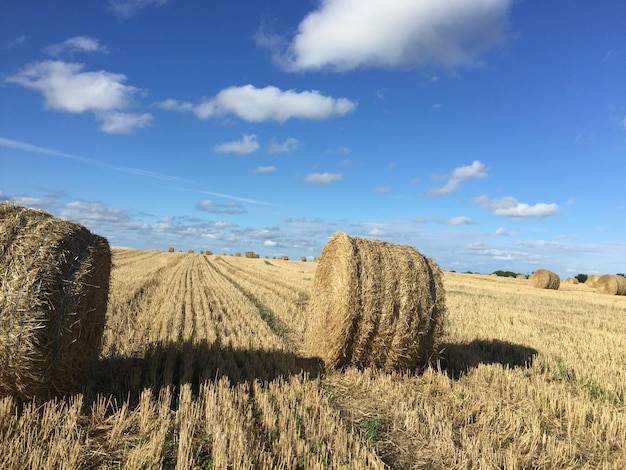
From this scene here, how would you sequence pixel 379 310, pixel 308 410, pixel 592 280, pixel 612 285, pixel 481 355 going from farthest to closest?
pixel 592 280 < pixel 612 285 < pixel 481 355 < pixel 379 310 < pixel 308 410

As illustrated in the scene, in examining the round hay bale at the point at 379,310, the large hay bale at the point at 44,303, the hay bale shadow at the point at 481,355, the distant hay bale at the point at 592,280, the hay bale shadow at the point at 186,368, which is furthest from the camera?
the distant hay bale at the point at 592,280

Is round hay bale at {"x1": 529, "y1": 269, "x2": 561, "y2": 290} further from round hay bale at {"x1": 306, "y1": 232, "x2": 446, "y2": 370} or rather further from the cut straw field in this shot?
round hay bale at {"x1": 306, "y1": 232, "x2": 446, "y2": 370}

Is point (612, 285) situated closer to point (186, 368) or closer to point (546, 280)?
point (546, 280)

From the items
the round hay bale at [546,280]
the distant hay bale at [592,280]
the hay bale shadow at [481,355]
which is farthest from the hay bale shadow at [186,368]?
the distant hay bale at [592,280]

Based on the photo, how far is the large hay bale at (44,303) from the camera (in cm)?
436

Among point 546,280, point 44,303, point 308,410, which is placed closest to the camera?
point 44,303

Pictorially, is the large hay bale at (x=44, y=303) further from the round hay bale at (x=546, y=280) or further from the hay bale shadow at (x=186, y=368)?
the round hay bale at (x=546, y=280)

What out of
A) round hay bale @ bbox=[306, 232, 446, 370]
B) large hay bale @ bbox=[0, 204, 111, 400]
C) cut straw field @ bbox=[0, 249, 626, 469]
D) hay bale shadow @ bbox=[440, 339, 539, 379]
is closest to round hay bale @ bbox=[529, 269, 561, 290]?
cut straw field @ bbox=[0, 249, 626, 469]

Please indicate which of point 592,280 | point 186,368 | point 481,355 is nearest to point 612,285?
point 592,280

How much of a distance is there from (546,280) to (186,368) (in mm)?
28043

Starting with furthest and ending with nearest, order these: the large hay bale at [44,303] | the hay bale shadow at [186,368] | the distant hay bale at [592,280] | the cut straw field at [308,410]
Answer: the distant hay bale at [592,280], the hay bale shadow at [186,368], the large hay bale at [44,303], the cut straw field at [308,410]

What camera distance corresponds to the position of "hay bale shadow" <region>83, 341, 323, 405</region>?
17.3 feet

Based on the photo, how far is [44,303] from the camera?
4.45m

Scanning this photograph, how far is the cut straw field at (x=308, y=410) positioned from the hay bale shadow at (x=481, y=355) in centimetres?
4
